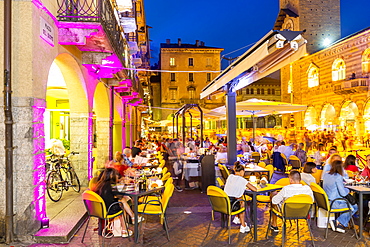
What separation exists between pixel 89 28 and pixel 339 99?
3132 centimetres

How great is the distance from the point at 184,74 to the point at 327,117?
24.2 m

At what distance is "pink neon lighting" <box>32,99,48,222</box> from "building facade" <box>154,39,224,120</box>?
1884 inches

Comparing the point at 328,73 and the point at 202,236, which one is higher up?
the point at 328,73

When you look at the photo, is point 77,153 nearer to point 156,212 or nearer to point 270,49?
point 156,212

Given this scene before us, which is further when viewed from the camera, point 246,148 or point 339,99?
point 339,99

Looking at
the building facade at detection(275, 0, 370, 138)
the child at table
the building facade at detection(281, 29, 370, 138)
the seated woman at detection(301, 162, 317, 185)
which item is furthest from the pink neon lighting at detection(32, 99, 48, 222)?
the building facade at detection(275, 0, 370, 138)

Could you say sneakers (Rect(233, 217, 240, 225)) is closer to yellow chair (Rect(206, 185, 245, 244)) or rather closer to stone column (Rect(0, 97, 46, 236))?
yellow chair (Rect(206, 185, 245, 244))

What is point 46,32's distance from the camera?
21.1 ft

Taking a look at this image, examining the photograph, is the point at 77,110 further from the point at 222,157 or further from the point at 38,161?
the point at 222,157

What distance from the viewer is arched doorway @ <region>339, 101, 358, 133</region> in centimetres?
3142

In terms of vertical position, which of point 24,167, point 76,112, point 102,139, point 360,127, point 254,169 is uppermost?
point 76,112

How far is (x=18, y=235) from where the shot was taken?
563 cm

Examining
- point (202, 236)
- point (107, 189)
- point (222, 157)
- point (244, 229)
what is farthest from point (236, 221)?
point (222, 157)

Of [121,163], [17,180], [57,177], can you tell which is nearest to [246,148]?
[121,163]
